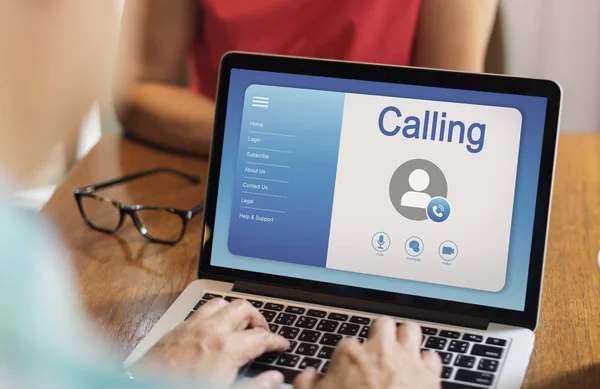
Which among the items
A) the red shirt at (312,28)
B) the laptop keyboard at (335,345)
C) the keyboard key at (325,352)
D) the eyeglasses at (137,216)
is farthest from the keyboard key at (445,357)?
the red shirt at (312,28)

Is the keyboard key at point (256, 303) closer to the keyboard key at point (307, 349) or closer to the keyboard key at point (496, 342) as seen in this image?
the keyboard key at point (307, 349)

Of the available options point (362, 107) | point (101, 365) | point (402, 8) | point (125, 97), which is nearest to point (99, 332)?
point (362, 107)

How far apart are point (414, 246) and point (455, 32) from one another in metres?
0.69

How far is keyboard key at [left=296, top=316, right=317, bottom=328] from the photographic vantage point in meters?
0.76

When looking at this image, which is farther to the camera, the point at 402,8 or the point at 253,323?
the point at 402,8

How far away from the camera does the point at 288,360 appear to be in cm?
70

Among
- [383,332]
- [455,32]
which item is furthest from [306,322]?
[455,32]

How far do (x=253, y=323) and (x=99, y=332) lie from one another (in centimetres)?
18

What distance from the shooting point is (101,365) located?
28 centimetres

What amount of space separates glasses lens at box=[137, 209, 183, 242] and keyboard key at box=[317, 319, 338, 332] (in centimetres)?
32

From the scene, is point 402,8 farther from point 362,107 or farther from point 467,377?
point 467,377

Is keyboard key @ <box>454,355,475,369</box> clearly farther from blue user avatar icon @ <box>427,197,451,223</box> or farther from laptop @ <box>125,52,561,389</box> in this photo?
blue user avatar icon @ <box>427,197,451,223</box>

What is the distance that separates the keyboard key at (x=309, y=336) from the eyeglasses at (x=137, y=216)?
0.31 metres

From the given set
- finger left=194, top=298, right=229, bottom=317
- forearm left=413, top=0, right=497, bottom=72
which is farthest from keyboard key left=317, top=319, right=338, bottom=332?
forearm left=413, top=0, right=497, bottom=72
